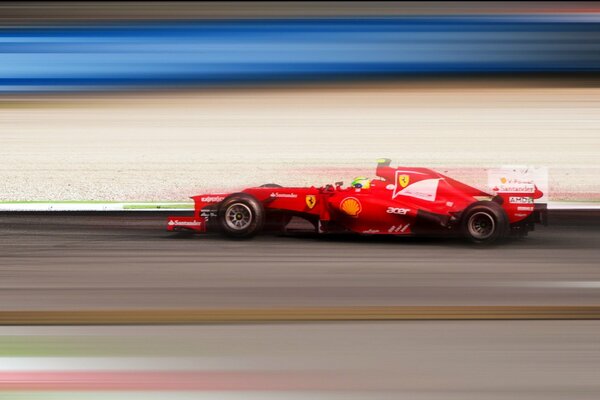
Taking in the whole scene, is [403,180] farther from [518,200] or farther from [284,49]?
[284,49]

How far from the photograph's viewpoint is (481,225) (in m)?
7.09

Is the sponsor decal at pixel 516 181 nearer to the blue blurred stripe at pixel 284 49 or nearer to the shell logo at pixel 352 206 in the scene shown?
the shell logo at pixel 352 206

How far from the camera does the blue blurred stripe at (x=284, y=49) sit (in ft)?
40.8

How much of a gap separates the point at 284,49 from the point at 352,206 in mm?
5587

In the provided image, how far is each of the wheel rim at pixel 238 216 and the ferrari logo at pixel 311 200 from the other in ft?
1.71

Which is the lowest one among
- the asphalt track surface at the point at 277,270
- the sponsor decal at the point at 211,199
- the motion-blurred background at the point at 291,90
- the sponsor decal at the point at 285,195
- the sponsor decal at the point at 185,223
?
the asphalt track surface at the point at 277,270

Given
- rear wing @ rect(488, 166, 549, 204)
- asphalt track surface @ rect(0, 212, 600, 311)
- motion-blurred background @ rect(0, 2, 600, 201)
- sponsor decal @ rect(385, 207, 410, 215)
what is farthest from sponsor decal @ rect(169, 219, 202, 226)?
motion-blurred background @ rect(0, 2, 600, 201)

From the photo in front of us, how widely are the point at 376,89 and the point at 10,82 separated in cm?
603

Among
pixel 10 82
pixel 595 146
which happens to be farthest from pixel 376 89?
pixel 10 82

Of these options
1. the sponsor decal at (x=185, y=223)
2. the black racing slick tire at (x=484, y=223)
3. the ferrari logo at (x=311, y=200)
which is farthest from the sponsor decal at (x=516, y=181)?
the sponsor decal at (x=185, y=223)

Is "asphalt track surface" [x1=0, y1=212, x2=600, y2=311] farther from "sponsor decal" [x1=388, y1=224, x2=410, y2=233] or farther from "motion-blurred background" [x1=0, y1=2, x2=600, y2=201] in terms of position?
"motion-blurred background" [x1=0, y1=2, x2=600, y2=201]

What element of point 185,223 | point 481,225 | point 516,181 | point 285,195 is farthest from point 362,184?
point 185,223

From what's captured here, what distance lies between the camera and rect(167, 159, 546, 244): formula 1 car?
7121 millimetres

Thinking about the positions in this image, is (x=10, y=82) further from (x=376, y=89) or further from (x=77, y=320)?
(x=77, y=320)
